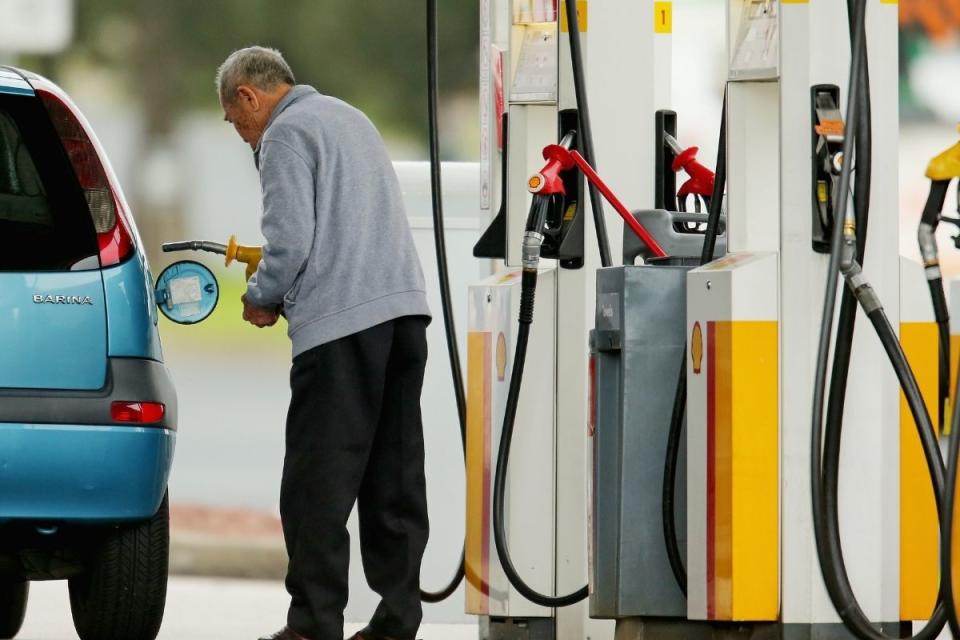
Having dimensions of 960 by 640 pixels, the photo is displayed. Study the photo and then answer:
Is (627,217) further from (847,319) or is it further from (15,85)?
(15,85)

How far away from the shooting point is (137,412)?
497 cm

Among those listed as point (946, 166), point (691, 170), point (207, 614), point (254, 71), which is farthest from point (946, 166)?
point (207, 614)

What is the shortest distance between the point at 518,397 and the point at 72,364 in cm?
134

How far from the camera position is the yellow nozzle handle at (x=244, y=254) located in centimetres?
547

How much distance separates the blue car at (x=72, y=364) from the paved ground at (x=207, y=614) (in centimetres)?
133

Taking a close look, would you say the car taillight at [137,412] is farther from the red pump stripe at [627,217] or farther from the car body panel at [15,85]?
the red pump stripe at [627,217]

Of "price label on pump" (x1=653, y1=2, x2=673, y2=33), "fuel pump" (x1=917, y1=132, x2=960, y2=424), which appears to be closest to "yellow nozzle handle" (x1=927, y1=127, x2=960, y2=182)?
"fuel pump" (x1=917, y1=132, x2=960, y2=424)

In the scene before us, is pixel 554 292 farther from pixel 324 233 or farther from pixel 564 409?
pixel 324 233

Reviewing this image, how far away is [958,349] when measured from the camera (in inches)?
140

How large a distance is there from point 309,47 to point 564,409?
12562 mm

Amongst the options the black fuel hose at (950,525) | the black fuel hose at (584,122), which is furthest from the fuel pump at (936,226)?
the black fuel hose at (584,122)

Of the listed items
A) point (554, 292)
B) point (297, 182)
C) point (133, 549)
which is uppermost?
point (297, 182)

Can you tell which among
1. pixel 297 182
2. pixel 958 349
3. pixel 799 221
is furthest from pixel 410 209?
pixel 958 349

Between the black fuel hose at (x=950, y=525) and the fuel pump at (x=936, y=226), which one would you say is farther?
the fuel pump at (x=936, y=226)
